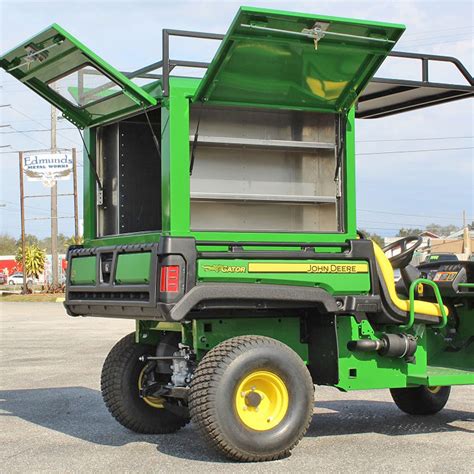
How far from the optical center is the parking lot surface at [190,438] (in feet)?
21.4

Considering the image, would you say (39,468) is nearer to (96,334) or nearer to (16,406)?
(16,406)

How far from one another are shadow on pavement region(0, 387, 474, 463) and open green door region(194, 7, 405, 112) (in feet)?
9.20

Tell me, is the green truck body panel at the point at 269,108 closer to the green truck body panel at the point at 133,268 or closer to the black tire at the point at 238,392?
the green truck body panel at the point at 133,268

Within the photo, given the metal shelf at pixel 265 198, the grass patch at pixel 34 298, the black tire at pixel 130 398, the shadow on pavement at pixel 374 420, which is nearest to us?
the metal shelf at pixel 265 198

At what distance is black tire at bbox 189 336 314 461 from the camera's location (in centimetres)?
646

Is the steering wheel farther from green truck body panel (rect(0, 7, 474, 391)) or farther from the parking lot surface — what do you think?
the parking lot surface

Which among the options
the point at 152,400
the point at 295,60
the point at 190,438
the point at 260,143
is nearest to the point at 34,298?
the point at 152,400

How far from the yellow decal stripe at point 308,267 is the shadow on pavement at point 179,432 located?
1.43 meters

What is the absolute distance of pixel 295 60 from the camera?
701 centimetres

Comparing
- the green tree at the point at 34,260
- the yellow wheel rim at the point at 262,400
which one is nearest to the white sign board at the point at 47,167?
the green tree at the point at 34,260

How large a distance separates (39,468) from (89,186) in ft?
9.30

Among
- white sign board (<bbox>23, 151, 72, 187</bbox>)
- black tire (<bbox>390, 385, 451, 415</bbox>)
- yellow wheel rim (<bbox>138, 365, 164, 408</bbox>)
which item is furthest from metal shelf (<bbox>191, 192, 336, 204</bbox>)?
white sign board (<bbox>23, 151, 72, 187</bbox>)

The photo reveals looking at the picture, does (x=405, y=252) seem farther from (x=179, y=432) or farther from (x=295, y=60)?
(x=179, y=432)

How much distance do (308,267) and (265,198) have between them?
778 mm
